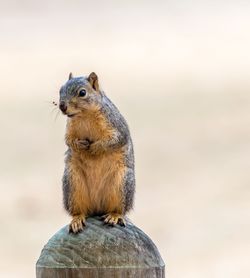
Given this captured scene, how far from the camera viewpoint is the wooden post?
3.36 m

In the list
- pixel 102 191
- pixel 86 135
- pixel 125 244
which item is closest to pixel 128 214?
pixel 102 191

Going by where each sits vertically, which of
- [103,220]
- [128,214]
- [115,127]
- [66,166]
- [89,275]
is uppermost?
[115,127]

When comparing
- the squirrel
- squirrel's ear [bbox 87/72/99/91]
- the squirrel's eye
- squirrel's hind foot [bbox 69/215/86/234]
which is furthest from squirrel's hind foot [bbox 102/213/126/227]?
squirrel's ear [bbox 87/72/99/91]

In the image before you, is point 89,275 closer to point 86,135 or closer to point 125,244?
point 125,244

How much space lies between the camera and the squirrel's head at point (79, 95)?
17.5ft

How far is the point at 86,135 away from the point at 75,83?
19.3 inches

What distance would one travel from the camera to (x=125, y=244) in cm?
349

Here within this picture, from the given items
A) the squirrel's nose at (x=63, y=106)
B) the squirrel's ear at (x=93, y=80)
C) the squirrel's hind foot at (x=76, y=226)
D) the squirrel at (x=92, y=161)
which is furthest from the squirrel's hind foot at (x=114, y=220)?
the squirrel's ear at (x=93, y=80)

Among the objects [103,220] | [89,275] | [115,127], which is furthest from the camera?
[115,127]

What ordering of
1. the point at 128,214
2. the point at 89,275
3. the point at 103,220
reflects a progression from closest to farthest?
1. the point at 89,275
2. the point at 103,220
3. the point at 128,214

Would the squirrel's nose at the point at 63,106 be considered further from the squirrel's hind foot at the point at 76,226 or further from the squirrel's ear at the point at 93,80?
the squirrel's hind foot at the point at 76,226

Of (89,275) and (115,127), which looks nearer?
(89,275)

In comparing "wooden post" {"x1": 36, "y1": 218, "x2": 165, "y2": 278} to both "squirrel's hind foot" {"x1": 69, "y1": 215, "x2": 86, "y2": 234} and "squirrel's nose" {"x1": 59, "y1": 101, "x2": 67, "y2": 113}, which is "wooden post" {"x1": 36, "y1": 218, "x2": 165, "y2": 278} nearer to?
"squirrel's hind foot" {"x1": 69, "y1": 215, "x2": 86, "y2": 234}

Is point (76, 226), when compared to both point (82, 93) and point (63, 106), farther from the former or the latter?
point (82, 93)
